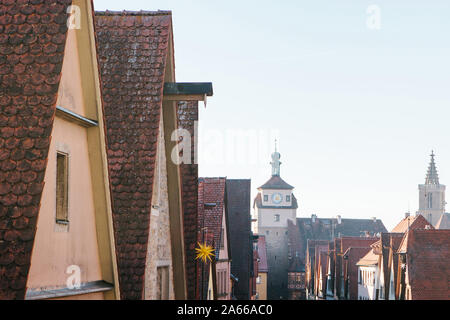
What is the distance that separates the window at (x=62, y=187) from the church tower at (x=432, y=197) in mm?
174362

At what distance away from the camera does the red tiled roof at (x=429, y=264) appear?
133 ft

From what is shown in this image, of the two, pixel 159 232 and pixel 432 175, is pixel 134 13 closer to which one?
pixel 159 232

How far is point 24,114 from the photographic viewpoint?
19.6 ft

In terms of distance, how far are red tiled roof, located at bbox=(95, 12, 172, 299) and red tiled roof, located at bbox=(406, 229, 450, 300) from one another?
31.2 metres

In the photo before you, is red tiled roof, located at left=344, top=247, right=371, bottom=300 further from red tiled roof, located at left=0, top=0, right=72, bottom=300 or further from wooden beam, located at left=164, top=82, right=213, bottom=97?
red tiled roof, located at left=0, top=0, right=72, bottom=300

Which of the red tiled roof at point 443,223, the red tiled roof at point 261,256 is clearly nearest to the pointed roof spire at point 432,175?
the red tiled roof at point 443,223

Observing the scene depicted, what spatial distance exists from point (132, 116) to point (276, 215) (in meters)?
117

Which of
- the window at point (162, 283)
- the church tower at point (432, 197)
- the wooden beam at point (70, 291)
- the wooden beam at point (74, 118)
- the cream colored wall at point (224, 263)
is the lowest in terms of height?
the church tower at point (432, 197)

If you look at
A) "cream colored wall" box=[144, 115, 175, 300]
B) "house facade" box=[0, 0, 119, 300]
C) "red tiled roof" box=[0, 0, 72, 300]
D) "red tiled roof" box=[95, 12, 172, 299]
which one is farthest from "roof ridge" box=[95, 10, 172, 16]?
"red tiled roof" box=[0, 0, 72, 300]

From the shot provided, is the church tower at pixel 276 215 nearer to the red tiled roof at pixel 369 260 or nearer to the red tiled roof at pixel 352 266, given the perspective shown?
the red tiled roof at pixel 352 266

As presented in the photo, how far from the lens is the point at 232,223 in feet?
143
